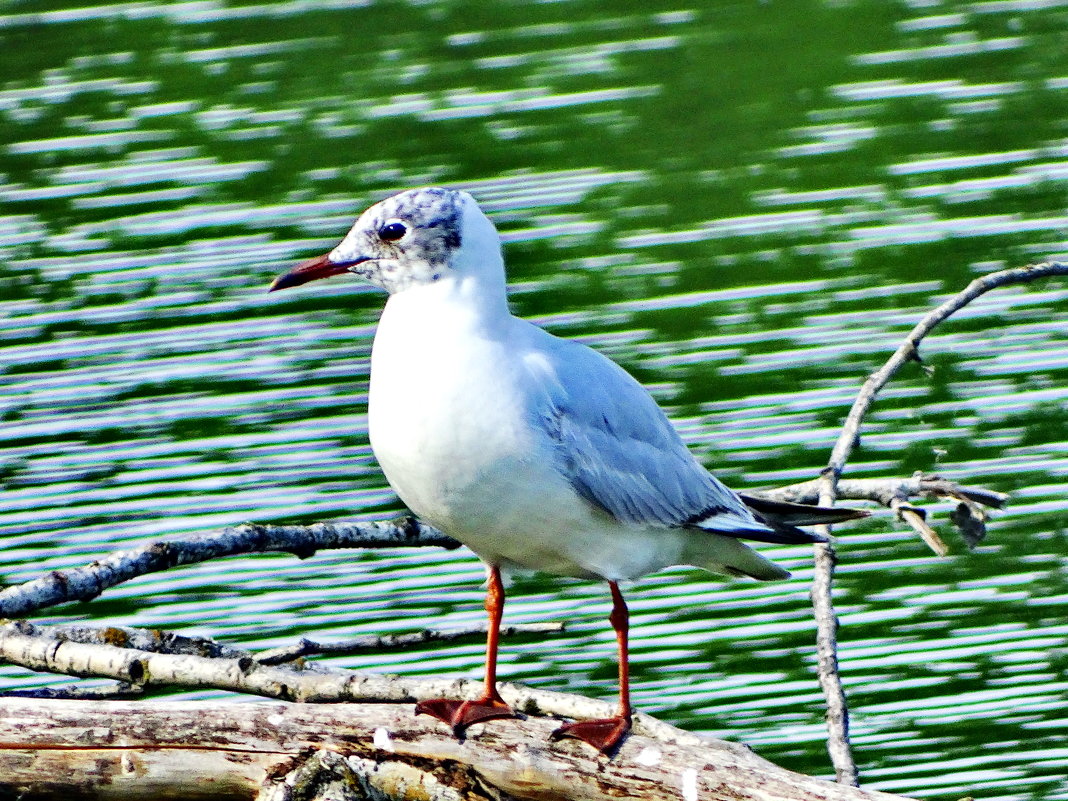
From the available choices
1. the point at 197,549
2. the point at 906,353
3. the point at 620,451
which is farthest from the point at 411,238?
the point at 906,353

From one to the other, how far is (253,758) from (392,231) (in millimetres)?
1443

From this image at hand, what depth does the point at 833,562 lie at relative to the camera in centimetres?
554

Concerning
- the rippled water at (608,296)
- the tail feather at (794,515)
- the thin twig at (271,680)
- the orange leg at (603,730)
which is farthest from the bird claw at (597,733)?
the rippled water at (608,296)

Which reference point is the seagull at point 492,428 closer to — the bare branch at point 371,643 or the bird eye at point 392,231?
the bird eye at point 392,231

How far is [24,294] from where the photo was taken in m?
11.5

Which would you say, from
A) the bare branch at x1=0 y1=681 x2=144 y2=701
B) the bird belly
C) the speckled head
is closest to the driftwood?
the bird belly

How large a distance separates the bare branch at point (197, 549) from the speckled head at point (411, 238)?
936mm

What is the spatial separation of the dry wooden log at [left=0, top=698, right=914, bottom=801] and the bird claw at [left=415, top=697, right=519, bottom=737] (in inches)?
3.4

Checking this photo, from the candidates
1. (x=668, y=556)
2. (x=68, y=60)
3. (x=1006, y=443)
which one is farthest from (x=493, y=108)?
(x=668, y=556)

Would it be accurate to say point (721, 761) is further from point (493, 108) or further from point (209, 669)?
point (493, 108)

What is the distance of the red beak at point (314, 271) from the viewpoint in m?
5.23

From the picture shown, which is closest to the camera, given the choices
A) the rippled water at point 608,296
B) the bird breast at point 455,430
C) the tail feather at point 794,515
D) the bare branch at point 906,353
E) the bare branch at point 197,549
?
the bird breast at point 455,430

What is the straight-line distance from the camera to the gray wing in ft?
17.0

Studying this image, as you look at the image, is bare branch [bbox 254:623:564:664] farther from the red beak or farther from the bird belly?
the red beak
